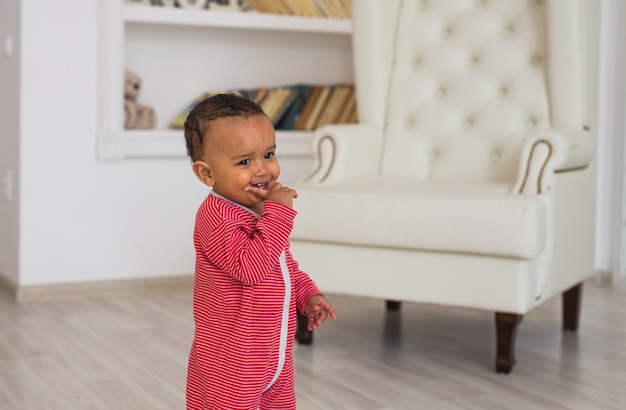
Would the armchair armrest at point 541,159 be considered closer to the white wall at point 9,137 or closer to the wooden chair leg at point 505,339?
the wooden chair leg at point 505,339

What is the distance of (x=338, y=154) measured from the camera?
284cm

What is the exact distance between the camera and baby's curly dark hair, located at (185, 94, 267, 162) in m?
1.45

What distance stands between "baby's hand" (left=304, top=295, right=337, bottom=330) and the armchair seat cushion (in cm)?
91

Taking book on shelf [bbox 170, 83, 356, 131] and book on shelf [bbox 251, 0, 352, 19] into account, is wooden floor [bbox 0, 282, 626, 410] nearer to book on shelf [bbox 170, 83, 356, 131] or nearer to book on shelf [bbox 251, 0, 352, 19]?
book on shelf [bbox 170, 83, 356, 131]

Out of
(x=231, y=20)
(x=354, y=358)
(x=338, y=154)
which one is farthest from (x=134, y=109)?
(x=354, y=358)

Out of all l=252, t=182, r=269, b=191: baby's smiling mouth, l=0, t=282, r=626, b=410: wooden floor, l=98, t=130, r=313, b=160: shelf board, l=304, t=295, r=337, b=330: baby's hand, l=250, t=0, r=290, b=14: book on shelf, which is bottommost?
l=0, t=282, r=626, b=410: wooden floor

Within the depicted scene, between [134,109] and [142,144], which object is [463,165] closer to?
[142,144]

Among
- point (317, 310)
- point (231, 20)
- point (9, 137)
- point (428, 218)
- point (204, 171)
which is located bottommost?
point (317, 310)

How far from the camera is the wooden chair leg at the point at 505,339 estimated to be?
7.94 feet

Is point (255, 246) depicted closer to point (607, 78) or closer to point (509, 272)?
Answer: point (509, 272)

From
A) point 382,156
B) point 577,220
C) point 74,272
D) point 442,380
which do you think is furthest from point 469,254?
point 74,272

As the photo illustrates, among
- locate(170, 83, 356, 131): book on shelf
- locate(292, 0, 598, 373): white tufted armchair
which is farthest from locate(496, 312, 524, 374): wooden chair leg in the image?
locate(170, 83, 356, 131): book on shelf

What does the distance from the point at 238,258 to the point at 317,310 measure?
7.0 inches

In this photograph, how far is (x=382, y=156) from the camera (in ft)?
10.3
